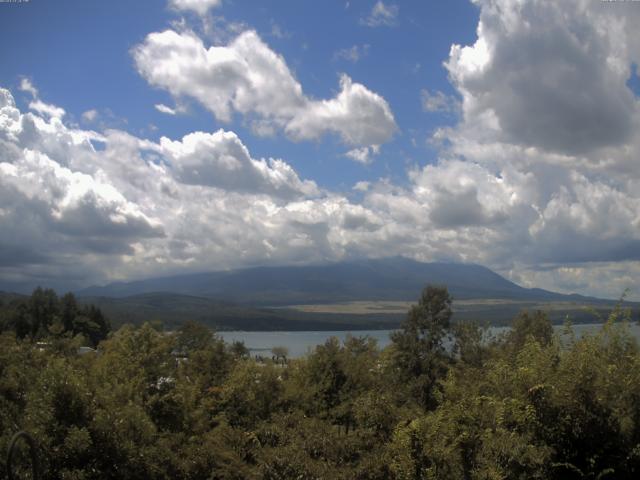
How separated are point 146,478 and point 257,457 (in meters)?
2.40

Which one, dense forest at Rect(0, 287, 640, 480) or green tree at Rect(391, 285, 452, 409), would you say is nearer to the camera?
dense forest at Rect(0, 287, 640, 480)

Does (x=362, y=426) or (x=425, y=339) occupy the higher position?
(x=362, y=426)

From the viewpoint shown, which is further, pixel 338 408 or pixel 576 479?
pixel 338 408

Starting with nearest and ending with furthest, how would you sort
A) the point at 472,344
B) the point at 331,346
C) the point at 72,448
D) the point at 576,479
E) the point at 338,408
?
the point at 576,479, the point at 72,448, the point at 338,408, the point at 331,346, the point at 472,344

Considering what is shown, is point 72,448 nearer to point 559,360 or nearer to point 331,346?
point 559,360

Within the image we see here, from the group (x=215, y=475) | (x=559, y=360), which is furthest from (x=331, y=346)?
(x=559, y=360)

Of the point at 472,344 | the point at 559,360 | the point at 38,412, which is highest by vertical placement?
A: the point at 559,360

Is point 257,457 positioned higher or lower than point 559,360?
lower

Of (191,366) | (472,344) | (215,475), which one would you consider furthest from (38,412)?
(472,344)

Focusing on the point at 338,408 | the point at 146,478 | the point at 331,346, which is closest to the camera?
the point at 146,478

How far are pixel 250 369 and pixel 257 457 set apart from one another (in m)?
7.95

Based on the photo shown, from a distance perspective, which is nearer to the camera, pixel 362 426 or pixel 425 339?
pixel 362 426

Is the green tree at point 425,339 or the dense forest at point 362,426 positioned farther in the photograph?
the green tree at point 425,339

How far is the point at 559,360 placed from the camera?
11.0m
